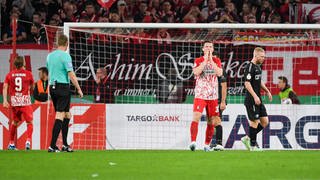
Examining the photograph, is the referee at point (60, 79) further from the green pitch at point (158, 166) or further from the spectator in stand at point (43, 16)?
the spectator in stand at point (43, 16)

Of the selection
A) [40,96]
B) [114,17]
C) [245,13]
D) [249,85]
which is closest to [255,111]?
[249,85]

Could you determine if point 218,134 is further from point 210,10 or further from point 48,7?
point 48,7

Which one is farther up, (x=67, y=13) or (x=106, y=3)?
(x=106, y=3)

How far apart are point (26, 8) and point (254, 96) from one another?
9.20m

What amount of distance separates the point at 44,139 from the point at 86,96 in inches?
58.9

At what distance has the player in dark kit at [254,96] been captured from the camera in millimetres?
16000

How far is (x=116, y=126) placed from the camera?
63.5 ft

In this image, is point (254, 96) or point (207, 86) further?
point (254, 96)

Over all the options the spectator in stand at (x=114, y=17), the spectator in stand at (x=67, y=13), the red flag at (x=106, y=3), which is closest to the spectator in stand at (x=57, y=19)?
the spectator in stand at (x=67, y=13)

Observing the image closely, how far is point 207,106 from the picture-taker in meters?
16.0

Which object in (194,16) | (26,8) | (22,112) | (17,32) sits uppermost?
(26,8)

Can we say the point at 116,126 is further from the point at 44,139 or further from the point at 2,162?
the point at 2,162

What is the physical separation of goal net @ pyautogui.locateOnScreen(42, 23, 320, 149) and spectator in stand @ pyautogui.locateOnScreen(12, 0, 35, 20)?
148 inches

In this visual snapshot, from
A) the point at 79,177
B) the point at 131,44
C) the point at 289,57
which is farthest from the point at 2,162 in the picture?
the point at 289,57
